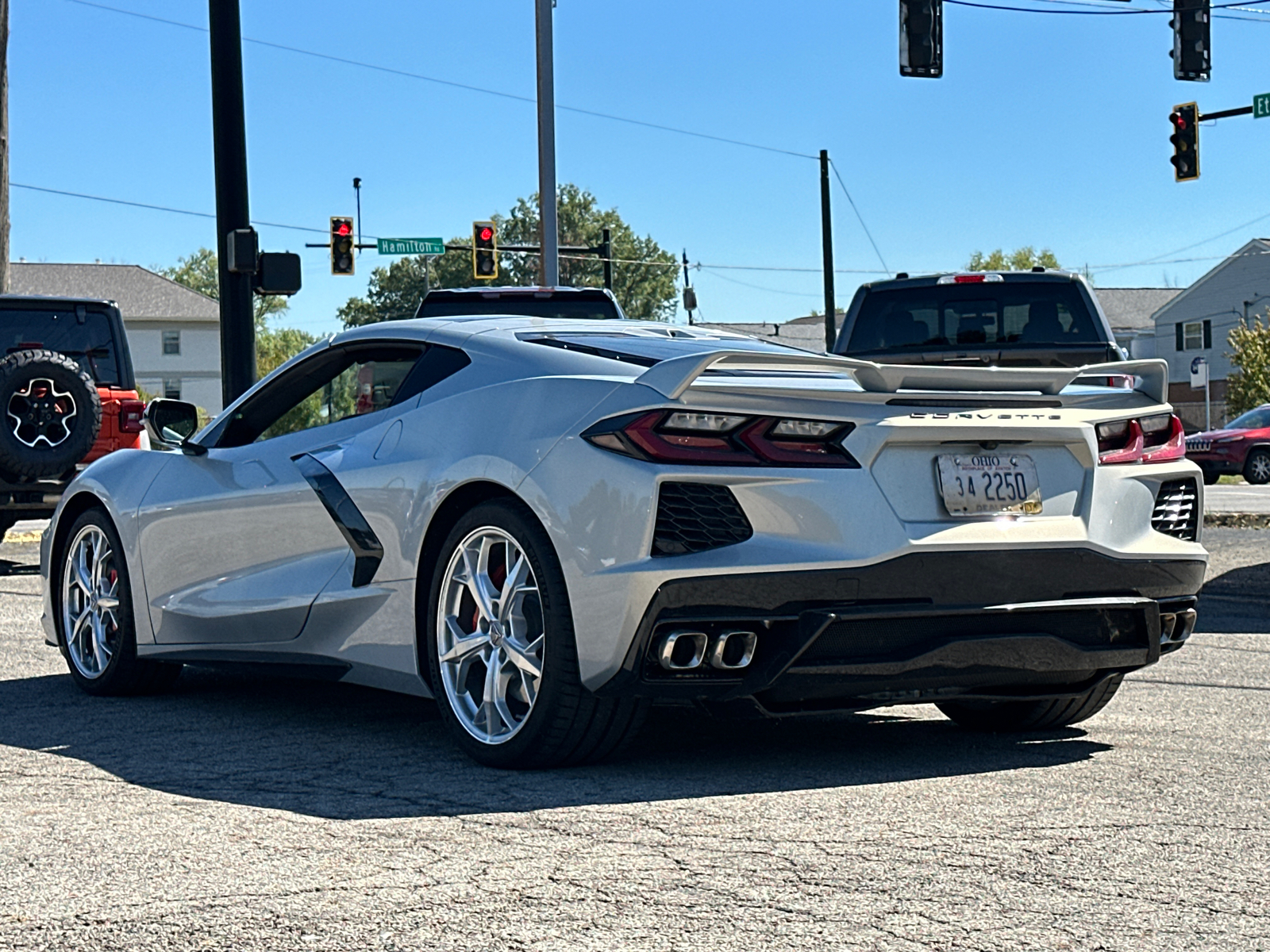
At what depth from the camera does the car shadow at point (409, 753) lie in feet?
15.4

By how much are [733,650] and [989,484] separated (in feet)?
2.90

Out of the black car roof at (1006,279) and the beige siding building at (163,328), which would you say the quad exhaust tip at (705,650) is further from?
the beige siding building at (163,328)

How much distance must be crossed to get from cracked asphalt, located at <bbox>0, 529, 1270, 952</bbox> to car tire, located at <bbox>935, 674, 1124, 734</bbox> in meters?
0.08

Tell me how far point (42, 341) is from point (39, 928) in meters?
11.7

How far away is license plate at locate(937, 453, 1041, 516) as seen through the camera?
4.87m

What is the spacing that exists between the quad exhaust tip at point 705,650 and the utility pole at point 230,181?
10170 mm

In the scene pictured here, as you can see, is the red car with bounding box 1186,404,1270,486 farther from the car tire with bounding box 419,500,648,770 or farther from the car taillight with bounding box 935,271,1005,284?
the car tire with bounding box 419,500,648,770

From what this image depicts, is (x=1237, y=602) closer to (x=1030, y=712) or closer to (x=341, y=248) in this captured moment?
(x=1030, y=712)

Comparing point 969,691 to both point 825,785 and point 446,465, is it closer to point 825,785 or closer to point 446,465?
point 825,785

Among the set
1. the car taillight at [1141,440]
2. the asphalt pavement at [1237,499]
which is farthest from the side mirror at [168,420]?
the asphalt pavement at [1237,499]

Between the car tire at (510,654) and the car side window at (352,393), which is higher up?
the car side window at (352,393)

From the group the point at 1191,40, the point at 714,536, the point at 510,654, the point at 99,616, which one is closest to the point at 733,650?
the point at 714,536

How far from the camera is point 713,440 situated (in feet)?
15.5

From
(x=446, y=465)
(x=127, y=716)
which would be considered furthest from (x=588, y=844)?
(x=127, y=716)
